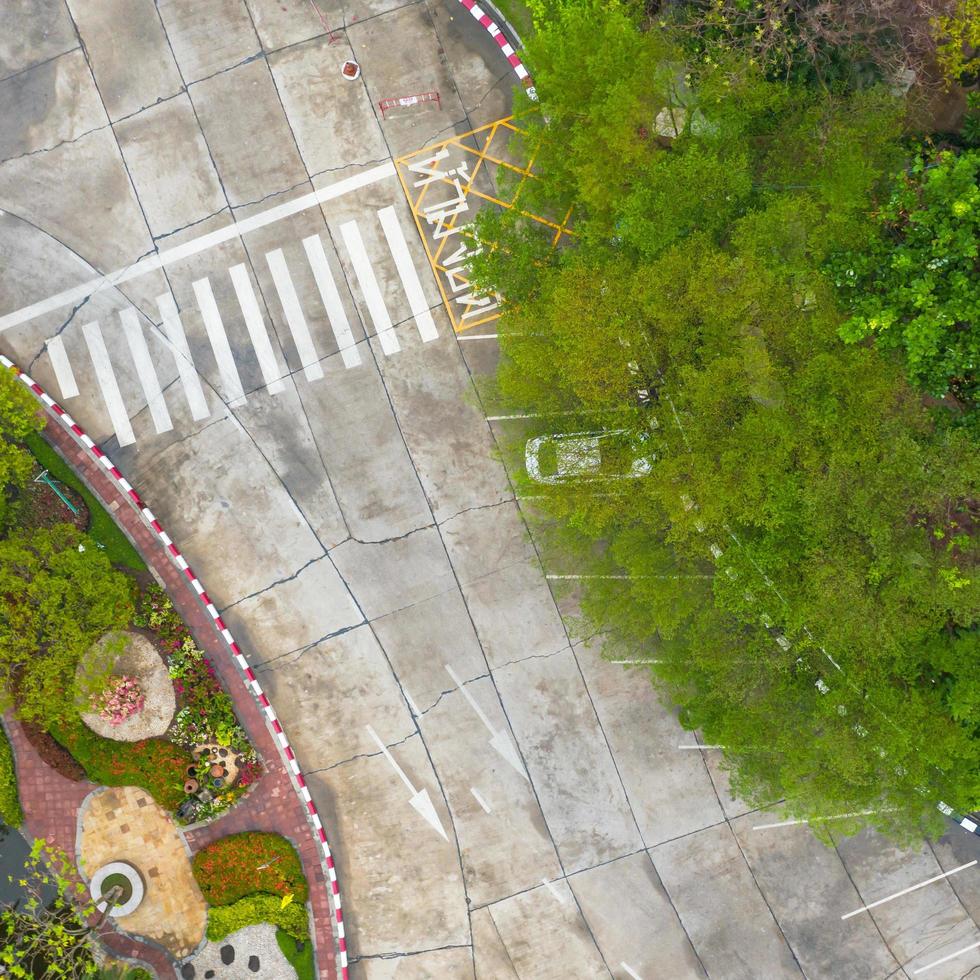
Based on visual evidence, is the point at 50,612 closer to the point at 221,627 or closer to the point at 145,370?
the point at 221,627

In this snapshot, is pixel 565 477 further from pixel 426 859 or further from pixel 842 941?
pixel 842 941

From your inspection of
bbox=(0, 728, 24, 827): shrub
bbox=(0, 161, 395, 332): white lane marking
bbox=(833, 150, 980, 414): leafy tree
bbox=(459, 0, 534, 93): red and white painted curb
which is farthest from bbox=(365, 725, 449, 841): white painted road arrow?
bbox=(459, 0, 534, 93): red and white painted curb

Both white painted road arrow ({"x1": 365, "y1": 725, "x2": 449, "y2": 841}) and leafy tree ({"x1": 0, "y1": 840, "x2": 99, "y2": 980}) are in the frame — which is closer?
leafy tree ({"x1": 0, "y1": 840, "x2": 99, "y2": 980})

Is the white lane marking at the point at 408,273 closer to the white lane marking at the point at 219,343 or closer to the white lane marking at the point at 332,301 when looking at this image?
the white lane marking at the point at 332,301

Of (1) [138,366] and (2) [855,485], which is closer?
(2) [855,485]

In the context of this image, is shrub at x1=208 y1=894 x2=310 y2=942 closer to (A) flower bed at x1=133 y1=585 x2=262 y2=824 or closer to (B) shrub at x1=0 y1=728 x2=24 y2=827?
(A) flower bed at x1=133 y1=585 x2=262 y2=824

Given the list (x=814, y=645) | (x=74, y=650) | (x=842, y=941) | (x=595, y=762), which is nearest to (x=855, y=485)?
(x=814, y=645)

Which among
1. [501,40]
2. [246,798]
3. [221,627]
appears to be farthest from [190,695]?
[501,40]
